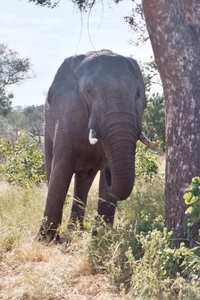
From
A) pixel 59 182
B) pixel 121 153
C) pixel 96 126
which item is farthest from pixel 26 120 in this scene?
pixel 121 153

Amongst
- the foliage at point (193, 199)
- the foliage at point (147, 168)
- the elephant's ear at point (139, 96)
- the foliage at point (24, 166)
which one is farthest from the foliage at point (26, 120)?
the foliage at point (193, 199)

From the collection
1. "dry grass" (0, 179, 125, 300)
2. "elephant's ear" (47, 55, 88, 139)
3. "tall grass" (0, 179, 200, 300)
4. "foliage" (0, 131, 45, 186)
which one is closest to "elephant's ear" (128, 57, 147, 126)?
"elephant's ear" (47, 55, 88, 139)

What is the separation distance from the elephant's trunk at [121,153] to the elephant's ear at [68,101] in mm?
848

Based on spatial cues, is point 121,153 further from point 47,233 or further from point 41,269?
point 47,233

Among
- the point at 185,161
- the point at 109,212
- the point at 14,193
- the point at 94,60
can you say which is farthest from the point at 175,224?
the point at 14,193

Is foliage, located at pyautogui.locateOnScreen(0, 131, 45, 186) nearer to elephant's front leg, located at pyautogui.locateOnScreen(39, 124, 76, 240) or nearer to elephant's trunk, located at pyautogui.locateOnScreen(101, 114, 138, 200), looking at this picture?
elephant's front leg, located at pyautogui.locateOnScreen(39, 124, 76, 240)

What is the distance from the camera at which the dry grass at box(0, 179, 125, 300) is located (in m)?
4.52

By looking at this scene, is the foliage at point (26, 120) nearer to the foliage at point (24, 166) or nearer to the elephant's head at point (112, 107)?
the foliage at point (24, 166)

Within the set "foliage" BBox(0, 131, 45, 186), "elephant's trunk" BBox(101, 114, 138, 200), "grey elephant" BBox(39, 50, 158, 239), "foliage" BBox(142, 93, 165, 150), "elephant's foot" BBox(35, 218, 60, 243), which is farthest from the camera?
"foliage" BBox(142, 93, 165, 150)

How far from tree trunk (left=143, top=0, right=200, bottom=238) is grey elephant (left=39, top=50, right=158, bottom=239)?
2.19ft

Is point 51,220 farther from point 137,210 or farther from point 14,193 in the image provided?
point 14,193

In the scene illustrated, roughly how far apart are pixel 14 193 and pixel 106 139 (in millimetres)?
3311

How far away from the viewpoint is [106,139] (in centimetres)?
582

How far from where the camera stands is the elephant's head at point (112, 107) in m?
5.66
